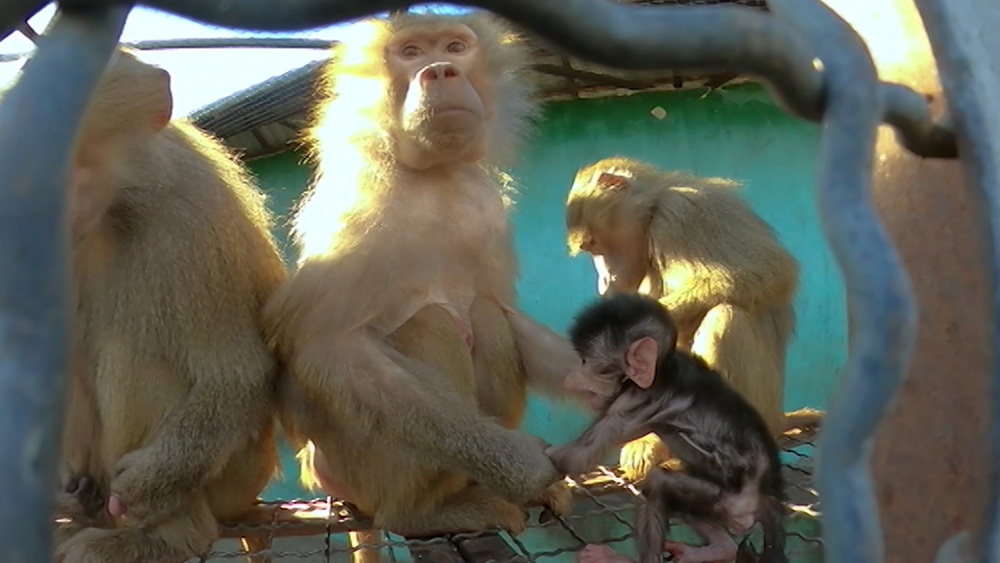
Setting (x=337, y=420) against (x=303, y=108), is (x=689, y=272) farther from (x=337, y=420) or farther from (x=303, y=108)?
(x=303, y=108)

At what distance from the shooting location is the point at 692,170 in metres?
5.31

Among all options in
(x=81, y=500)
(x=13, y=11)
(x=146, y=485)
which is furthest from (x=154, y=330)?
(x=13, y=11)

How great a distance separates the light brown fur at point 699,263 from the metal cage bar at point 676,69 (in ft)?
7.13

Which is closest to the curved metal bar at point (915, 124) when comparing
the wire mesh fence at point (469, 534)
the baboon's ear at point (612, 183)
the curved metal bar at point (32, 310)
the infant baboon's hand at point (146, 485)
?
the curved metal bar at point (32, 310)

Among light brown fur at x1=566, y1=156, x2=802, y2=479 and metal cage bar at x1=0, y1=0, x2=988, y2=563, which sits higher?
metal cage bar at x1=0, y1=0, x2=988, y2=563

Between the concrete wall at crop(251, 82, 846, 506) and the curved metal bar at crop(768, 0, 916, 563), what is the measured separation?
166 inches

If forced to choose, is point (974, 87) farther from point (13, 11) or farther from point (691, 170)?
point (691, 170)

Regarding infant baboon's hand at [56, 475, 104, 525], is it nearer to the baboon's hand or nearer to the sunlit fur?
the sunlit fur

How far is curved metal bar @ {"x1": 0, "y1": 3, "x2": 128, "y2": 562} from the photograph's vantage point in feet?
1.87

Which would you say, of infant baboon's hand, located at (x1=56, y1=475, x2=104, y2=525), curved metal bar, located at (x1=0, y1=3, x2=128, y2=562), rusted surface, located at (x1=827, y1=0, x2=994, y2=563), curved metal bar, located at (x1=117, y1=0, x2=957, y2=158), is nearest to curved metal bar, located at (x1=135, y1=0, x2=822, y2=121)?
curved metal bar, located at (x1=117, y1=0, x2=957, y2=158)

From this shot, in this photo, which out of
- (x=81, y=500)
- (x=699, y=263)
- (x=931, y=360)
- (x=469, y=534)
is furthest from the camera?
(x=699, y=263)

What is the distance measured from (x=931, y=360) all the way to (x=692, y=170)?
4206mm

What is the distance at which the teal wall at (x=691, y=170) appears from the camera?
5.00 metres

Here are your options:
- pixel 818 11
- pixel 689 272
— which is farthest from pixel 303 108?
pixel 818 11
